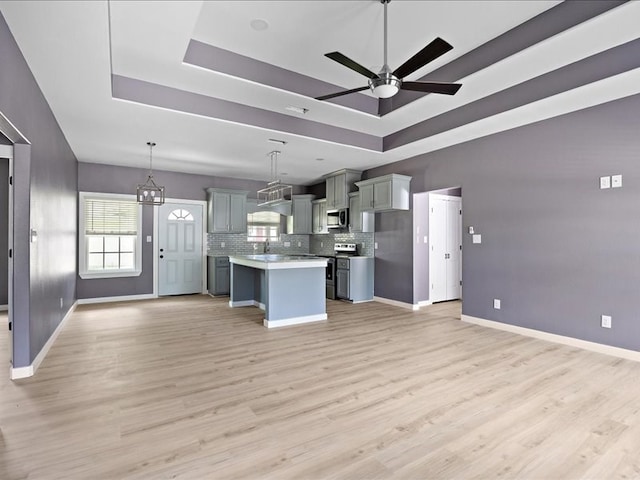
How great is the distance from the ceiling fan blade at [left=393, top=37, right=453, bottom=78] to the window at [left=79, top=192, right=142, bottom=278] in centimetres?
630

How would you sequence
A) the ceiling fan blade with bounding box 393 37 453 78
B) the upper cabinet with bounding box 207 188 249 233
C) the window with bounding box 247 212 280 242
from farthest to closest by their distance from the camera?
the window with bounding box 247 212 280 242
the upper cabinet with bounding box 207 188 249 233
the ceiling fan blade with bounding box 393 37 453 78

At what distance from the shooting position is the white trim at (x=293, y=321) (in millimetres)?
4677

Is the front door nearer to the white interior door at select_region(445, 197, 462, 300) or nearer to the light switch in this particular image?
the white interior door at select_region(445, 197, 462, 300)

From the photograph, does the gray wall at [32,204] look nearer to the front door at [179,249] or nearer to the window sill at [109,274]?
the window sill at [109,274]

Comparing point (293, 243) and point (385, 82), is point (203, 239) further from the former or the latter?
point (385, 82)

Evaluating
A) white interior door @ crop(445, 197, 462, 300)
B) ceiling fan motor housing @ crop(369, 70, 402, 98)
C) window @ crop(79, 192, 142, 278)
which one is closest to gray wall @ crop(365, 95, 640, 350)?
white interior door @ crop(445, 197, 462, 300)

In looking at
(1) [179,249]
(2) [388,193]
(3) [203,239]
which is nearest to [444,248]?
(2) [388,193]

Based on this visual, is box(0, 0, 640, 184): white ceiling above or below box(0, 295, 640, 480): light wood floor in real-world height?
above

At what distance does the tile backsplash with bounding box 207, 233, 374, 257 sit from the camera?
284 inches

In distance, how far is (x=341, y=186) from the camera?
7215 mm

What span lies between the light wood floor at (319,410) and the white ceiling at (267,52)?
2.71 m

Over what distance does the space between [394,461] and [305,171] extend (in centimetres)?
607

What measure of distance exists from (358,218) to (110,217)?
4.99 metres

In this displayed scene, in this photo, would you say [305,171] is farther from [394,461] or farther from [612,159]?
[394,461]
